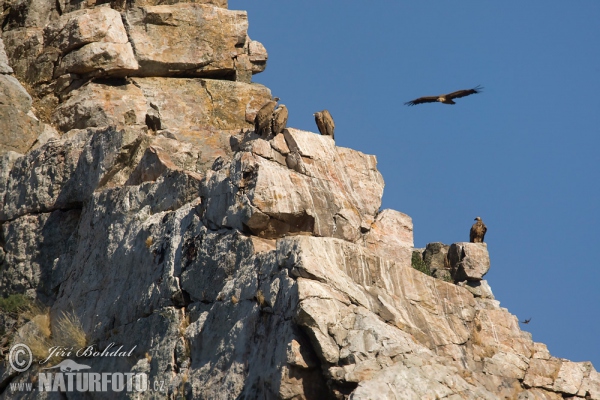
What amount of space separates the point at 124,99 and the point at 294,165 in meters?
8.16

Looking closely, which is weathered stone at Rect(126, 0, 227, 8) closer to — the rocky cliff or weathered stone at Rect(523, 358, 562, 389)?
the rocky cliff

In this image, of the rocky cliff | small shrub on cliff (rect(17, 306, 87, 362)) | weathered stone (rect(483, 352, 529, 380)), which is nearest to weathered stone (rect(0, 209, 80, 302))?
the rocky cliff

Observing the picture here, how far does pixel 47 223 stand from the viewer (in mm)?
24078

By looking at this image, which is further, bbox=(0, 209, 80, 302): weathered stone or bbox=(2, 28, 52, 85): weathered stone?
bbox=(2, 28, 52, 85): weathered stone

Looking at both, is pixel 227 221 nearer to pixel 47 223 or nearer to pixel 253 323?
pixel 253 323

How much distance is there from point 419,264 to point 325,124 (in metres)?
3.87

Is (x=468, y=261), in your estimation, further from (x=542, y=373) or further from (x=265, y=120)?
(x=265, y=120)

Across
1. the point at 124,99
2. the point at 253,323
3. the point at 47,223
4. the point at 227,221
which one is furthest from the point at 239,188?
the point at 124,99

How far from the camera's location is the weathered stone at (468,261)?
24.6 meters

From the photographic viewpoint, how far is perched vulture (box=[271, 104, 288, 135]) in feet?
70.4

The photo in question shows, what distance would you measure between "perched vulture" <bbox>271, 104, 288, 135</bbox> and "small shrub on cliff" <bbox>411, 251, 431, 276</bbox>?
14.2 ft

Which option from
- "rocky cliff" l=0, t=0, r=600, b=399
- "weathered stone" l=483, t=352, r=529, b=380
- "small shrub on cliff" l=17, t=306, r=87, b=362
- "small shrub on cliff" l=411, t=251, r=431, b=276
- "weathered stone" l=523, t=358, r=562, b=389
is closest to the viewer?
"rocky cliff" l=0, t=0, r=600, b=399

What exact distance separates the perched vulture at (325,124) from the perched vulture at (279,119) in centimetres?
136

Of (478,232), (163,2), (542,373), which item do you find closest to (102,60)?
(163,2)
